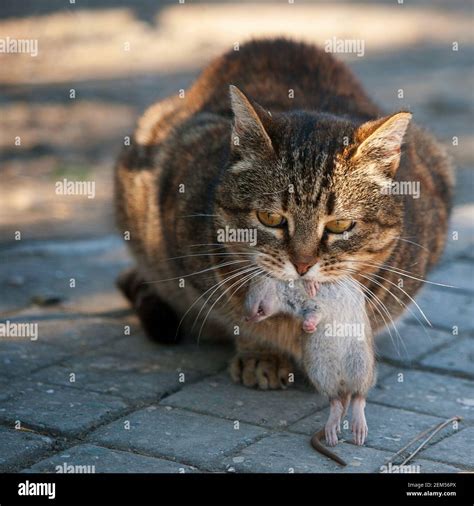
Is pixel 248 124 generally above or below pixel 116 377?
above

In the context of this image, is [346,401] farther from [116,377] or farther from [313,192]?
[116,377]

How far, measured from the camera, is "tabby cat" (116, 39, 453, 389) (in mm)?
4020

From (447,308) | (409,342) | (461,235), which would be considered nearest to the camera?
(409,342)

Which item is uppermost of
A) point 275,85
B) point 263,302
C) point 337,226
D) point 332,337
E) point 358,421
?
point 275,85

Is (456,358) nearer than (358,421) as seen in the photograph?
No

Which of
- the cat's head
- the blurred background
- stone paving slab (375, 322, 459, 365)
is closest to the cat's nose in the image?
the cat's head

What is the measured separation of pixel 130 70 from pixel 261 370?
6467mm

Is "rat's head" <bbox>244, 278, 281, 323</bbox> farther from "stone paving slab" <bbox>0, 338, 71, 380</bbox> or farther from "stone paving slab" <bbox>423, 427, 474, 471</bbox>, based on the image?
"stone paving slab" <bbox>0, 338, 71, 380</bbox>

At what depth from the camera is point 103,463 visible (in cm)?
371

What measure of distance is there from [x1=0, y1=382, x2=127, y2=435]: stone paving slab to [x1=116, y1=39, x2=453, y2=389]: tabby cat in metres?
0.64

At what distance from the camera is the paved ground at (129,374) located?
384cm

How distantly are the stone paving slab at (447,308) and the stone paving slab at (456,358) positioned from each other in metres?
0.16

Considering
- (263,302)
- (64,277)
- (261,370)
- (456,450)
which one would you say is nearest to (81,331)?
(64,277)

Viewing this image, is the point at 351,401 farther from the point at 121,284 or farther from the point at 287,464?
the point at 121,284
